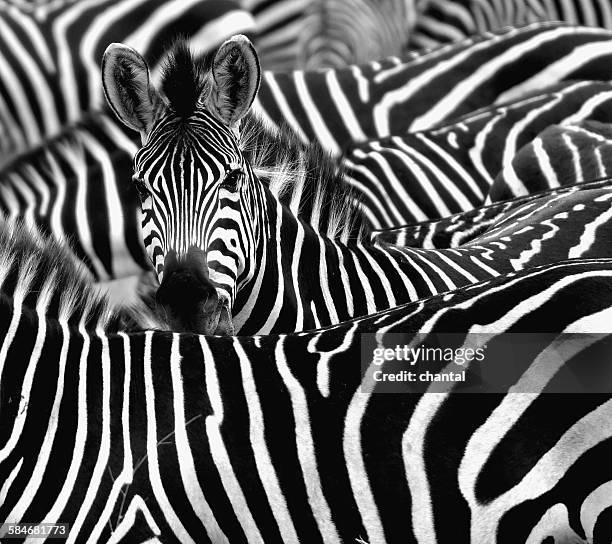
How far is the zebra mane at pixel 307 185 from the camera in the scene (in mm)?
4969

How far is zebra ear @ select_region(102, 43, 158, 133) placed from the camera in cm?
473

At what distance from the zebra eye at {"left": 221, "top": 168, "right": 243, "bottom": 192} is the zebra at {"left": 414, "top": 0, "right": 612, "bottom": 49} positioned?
6.30m

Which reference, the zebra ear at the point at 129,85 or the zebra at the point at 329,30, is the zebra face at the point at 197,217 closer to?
the zebra ear at the point at 129,85

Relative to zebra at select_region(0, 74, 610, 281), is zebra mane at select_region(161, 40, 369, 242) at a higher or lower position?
lower

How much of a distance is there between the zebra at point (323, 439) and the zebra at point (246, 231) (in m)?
0.89

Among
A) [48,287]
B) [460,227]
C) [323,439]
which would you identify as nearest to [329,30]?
[460,227]

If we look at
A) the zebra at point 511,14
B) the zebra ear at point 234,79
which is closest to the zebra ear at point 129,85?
the zebra ear at point 234,79

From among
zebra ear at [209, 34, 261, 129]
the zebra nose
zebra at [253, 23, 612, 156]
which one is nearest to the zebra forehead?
zebra ear at [209, 34, 261, 129]

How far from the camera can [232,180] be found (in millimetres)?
4512

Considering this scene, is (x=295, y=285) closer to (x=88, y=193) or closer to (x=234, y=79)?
(x=234, y=79)

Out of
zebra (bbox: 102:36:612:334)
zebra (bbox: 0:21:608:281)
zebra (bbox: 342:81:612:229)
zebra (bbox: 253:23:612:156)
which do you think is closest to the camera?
zebra (bbox: 102:36:612:334)

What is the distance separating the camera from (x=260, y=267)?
462 centimetres

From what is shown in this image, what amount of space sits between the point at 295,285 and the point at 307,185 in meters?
0.60

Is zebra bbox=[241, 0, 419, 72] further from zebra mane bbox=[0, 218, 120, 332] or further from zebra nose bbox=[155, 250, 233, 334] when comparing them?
zebra mane bbox=[0, 218, 120, 332]
